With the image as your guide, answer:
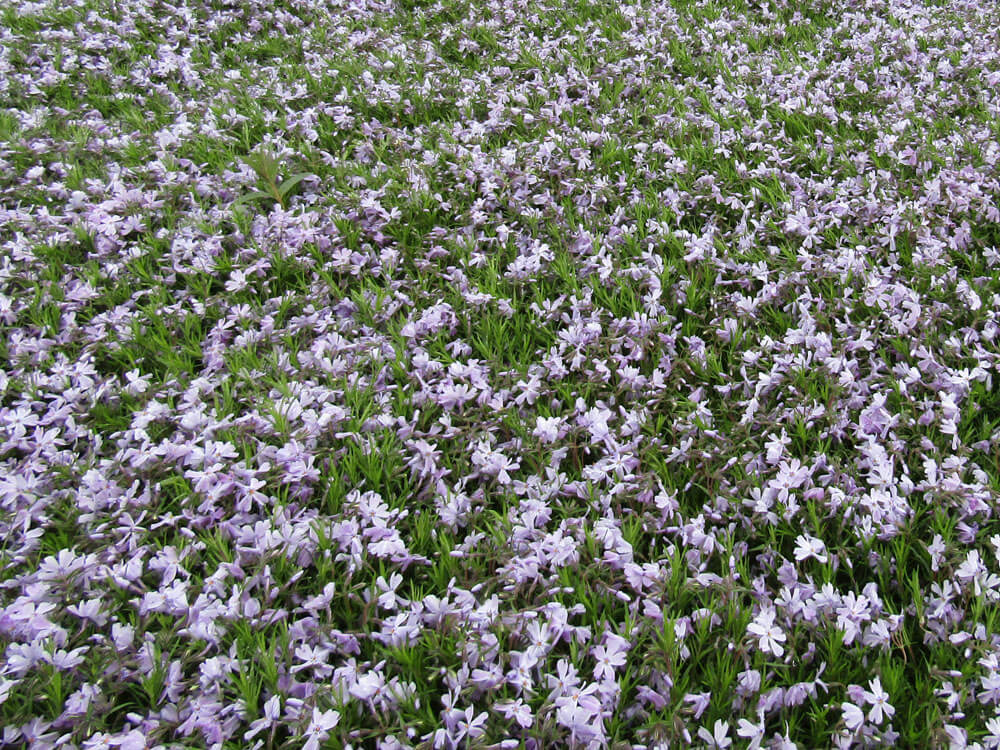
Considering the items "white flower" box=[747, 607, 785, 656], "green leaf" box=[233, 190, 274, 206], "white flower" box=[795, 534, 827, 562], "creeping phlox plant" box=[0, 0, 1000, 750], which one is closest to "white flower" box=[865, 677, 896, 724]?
"creeping phlox plant" box=[0, 0, 1000, 750]

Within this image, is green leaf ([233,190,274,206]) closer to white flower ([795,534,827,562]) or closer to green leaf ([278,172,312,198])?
green leaf ([278,172,312,198])

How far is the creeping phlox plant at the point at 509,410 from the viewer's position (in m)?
2.31

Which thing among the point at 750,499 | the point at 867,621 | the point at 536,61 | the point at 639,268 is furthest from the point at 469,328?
the point at 536,61

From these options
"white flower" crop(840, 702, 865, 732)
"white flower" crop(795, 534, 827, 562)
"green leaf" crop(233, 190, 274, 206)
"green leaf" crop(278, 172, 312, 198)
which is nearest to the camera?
"white flower" crop(840, 702, 865, 732)

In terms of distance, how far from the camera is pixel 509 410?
10.7ft

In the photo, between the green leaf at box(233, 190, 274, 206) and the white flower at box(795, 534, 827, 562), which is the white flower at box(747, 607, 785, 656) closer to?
the white flower at box(795, 534, 827, 562)

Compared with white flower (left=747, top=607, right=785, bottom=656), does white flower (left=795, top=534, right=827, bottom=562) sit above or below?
above

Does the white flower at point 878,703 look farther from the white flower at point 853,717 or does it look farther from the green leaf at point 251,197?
the green leaf at point 251,197

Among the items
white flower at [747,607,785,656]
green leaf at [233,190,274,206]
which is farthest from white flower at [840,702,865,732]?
green leaf at [233,190,274,206]

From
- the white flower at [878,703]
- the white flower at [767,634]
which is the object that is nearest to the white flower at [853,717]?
the white flower at [878,703]

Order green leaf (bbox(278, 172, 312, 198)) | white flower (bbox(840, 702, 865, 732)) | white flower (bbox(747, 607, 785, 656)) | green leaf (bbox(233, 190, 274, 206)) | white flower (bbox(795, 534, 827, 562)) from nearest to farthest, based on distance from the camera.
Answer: white flower (bbox(840, 702, 865, 732)), white flower (bbox(747, 607, 785, 656)), white flower (bbox(795, 534, 827, 562)), green leaf (bbox(233, 190, 274, 206)), green leaf (bbox(278, 172, 312, 198))

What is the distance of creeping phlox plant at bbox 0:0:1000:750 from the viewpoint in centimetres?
231

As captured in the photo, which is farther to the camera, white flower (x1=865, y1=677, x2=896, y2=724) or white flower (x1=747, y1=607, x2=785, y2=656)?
white flower (x1=747, y1=607, x2=785, y2=656)

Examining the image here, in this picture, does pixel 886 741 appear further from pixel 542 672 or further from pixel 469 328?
pixel 469 328
